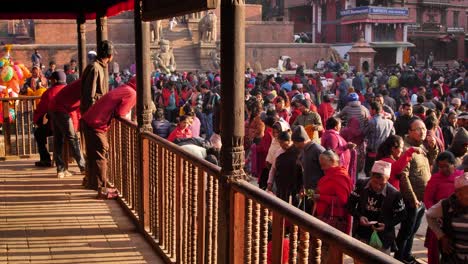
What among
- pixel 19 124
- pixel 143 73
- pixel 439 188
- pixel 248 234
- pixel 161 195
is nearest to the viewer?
pixel 248 234

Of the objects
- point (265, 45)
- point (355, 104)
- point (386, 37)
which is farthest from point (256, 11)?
point (355, 104)

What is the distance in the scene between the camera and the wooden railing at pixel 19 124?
32.5ft

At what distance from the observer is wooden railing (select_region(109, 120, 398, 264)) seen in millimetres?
2768

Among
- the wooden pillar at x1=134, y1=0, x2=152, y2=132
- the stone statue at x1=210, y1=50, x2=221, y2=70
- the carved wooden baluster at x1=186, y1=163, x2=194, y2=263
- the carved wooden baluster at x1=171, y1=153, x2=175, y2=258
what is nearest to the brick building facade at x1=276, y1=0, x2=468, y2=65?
the stone statue at x1=210, y1=50, x2=221, y2=70

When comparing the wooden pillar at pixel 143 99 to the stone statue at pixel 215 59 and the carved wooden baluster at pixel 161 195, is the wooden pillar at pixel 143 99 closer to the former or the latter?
the carved wooden baluster at pixel 161 195

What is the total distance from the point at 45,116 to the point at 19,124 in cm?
183

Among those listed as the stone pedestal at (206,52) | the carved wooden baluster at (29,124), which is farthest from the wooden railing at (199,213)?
the stone pedestal at (206,52)

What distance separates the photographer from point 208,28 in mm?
39938

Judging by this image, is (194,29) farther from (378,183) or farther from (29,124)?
(378,183)

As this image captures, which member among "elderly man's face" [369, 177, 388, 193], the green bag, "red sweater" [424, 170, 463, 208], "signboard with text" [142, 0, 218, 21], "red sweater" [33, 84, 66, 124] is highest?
"signboard with text" [142, 0, 218, 21]

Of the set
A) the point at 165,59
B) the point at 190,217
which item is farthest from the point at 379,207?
the point at 165,59

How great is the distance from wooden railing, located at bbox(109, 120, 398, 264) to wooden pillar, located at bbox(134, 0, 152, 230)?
0.01 metres

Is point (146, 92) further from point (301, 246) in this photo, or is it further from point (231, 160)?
point (301, 246)

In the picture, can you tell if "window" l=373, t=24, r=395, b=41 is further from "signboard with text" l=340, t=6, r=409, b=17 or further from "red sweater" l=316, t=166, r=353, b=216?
"red sweater" l=316, t=166, r=353, b=216
